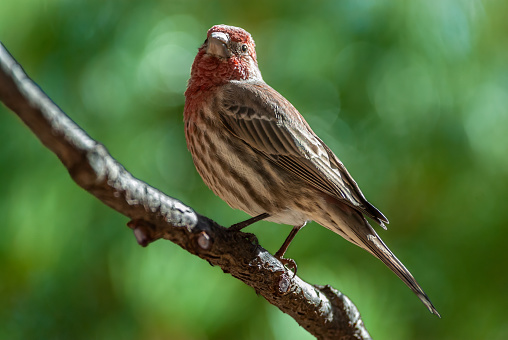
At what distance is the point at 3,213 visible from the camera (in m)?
2.09

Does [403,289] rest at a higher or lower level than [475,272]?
lower

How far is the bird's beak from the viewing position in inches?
74.7

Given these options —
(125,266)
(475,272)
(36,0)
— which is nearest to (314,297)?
(125,266)

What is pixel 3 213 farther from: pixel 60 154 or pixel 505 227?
pixel 505 227

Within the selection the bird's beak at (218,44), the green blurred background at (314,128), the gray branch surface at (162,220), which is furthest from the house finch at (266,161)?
the green blurred background at (314,128)

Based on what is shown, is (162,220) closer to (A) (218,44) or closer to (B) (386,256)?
(B) (386,256)

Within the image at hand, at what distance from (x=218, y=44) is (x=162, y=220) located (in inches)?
39.3

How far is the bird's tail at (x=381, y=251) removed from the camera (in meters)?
1.66

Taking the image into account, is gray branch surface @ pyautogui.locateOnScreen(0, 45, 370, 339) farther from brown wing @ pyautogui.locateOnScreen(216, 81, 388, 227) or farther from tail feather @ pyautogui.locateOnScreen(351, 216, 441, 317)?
brown wing @ pyautogui.locateOnScreen(216, 81, 388, 227)

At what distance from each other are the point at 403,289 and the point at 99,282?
1.19 meters

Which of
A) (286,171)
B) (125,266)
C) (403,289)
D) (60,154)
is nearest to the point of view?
(60,154)

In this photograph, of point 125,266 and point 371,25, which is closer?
point 125,266

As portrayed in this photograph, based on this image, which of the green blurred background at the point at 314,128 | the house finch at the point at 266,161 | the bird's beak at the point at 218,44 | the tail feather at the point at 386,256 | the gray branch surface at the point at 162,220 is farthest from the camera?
the green blurred background at the point at 314,128

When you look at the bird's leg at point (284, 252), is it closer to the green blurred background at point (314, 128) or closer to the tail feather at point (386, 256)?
the tail feather at point (386, 256)
